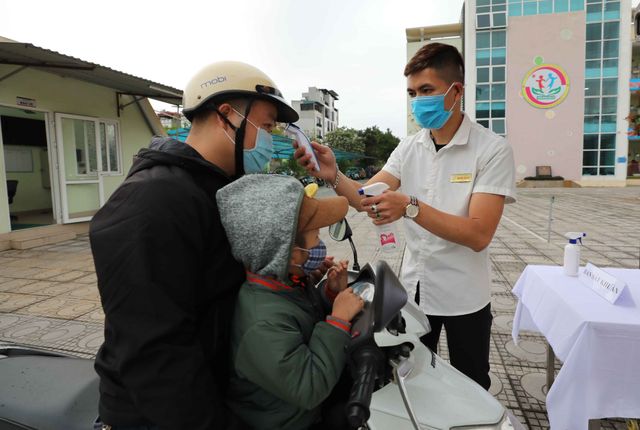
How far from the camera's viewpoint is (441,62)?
6.06 ft

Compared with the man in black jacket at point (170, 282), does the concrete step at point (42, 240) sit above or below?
below

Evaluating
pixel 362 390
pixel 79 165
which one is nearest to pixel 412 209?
pixel 362 390

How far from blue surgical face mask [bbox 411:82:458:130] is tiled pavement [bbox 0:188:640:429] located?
2.39 feet

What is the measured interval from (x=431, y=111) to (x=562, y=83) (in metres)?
Answer: 33.6

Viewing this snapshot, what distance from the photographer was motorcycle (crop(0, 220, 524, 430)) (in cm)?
102

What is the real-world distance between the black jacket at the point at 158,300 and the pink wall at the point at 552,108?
106ft

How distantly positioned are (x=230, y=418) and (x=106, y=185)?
1057 centimetres

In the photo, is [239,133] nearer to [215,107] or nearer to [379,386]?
[215,107]

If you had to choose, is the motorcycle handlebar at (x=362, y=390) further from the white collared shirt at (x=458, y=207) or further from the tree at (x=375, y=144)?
the tree at (x=375, y=144)

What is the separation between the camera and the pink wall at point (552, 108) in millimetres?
29297

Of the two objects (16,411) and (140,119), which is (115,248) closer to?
(16,411)

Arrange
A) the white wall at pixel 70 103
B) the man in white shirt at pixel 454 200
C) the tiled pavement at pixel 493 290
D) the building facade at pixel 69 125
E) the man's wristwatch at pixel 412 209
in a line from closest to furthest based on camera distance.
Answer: the man's wristwatch at pixel 412 209, the man in white shirt at pixel 454 200, the tiled pavement at pixel 493 290, the building facade at pixel 69 125, the white wall at pixel 70 103

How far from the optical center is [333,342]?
1102 millimetres

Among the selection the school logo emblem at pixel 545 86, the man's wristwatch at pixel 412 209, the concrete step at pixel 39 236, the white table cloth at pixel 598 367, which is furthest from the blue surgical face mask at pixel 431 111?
the school logo emblem at pixel 545 86
